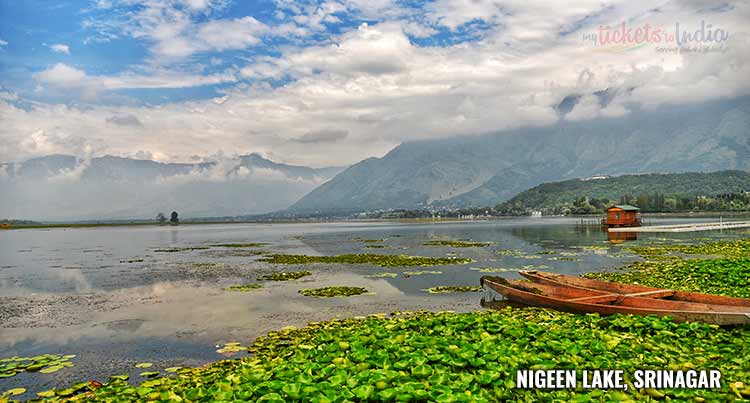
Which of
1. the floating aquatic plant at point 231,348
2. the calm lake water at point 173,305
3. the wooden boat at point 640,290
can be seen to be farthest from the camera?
the wooden boat at point 640,290

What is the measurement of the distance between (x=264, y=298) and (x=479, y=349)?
15.9m

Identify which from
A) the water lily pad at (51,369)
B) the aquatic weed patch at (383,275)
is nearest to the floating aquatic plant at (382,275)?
the aquatic weed patch at (383,275)

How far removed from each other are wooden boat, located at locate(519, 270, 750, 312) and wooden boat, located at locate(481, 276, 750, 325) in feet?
1.58

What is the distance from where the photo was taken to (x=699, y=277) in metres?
22.8

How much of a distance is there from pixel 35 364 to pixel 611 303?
19.9 metres

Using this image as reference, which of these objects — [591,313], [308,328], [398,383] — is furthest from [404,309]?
[398,383]

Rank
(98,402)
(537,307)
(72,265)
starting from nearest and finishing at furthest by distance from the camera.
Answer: (98,402) → (537,307) → (72,265)

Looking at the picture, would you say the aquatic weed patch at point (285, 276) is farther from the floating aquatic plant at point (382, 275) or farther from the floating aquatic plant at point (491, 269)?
the floating aquatic plant at point (491, 269)

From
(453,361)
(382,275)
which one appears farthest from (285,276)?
(453,361)

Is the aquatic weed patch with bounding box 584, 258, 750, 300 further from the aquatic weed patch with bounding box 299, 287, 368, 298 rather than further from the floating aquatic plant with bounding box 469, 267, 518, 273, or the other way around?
the aquatic weed patch with bounding box 299, 287, 368, 298

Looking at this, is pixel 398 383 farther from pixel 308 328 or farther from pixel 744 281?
pixel 744 281

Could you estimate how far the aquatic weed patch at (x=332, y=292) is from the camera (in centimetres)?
2423

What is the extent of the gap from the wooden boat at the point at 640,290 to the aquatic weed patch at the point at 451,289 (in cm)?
296

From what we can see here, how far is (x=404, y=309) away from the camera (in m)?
20.3
